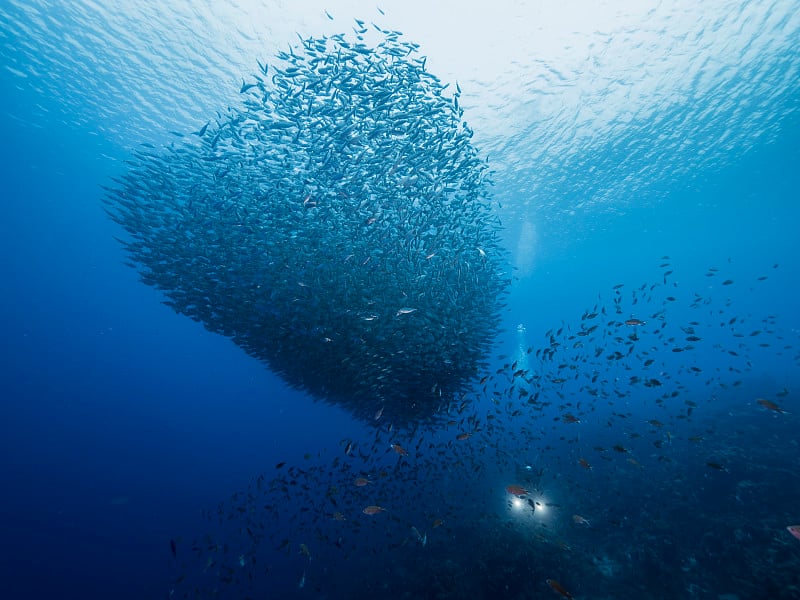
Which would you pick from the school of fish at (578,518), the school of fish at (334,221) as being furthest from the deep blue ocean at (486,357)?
the school of fish at (334,221)

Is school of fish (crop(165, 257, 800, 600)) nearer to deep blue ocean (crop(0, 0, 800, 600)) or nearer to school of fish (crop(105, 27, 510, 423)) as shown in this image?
deep blue ocean (crop(0, 0, 800, 600))

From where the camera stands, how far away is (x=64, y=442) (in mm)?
37750

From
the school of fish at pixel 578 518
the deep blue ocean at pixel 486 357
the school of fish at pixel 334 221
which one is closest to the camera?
the school of fish at pixel 334 221

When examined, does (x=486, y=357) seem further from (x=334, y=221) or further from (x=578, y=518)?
(x=334, y=221)

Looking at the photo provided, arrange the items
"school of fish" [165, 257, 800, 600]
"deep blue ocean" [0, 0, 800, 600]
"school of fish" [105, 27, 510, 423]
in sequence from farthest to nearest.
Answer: "deep blue ocean" [0, 0, 800, 600] < "school of fish" [165, 257, 800, 600] < "school of fish" [105, 27, 510, 423]

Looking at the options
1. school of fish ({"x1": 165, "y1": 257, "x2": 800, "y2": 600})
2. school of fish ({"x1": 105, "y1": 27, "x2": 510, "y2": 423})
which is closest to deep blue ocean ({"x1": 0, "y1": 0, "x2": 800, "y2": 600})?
school of fish ({"x1": 165, "y1": 257, "x2": 800, "y2": 600})

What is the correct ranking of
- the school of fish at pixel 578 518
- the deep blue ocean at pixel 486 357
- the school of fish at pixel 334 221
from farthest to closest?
1. the deep blue ocean at pixel 486 357
2. the school of fish at pixel 578 518
3. the school of fish at pixel 334 221

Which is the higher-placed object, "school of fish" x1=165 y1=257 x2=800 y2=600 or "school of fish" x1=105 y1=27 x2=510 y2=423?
"school of fish" x1=105 y1=27 x2=510 y2=423

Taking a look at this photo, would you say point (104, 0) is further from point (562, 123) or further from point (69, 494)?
point (69, 494)

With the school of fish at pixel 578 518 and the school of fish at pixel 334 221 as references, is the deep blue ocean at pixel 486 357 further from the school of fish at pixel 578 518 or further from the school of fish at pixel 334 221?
the school of fish at pixel 334 221

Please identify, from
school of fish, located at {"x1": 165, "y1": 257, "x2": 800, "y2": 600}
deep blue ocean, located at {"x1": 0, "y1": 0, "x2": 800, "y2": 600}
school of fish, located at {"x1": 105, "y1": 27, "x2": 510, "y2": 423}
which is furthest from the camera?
deep blue ocean, located at {"x1": 0, "y1": 0, "x2": 800, "y2": 600}

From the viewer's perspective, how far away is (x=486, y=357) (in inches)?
601

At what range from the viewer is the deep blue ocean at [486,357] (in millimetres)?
11484

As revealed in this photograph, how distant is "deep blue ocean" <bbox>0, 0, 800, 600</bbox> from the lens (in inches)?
452
